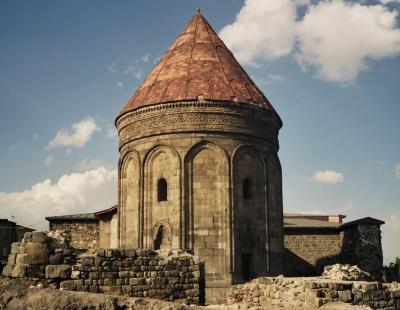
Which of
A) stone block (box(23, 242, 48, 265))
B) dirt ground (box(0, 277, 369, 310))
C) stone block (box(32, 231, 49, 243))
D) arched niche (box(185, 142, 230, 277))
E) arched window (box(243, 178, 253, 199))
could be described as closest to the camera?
dirt ground (box(0, 277, 369, 310))

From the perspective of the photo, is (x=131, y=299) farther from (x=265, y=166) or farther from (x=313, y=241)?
(x=313, y=241)

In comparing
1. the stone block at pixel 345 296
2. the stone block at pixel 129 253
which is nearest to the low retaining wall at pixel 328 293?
the stone block at pixel 345 296

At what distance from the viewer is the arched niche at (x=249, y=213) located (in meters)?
17.3

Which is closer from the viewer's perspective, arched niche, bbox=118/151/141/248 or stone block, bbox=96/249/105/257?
stone block, bbox=96/249/105/257

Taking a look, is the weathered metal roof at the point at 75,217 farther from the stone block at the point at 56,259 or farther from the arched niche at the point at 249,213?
the stone block at the point at 56,259

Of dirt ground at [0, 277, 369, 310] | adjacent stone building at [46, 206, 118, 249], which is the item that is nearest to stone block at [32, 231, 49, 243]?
dirt ground at [0, 277, 369, 310]

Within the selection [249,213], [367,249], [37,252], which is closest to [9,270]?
[37,252]

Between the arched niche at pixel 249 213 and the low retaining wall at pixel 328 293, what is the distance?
5491 millimetres

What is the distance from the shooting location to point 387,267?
23641mm

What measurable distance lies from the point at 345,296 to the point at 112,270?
450cm

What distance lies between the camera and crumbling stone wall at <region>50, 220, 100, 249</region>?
22.0 meters

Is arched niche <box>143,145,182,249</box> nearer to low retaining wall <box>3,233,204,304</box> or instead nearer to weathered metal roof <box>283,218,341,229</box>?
low retaining wall <box>3,233,204,304</box>

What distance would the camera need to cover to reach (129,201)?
18.5 meters

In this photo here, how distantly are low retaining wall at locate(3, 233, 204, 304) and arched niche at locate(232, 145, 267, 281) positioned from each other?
612 centimetres
